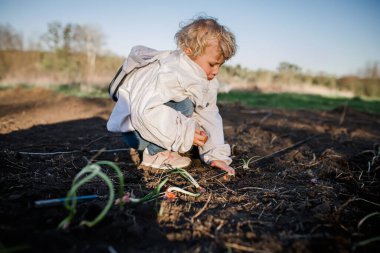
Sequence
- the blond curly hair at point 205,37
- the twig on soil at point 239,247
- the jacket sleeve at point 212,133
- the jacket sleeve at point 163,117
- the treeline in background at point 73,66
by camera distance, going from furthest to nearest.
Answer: the treeline in background at point 73,66 < the jacket sleeve at point 212,133 < the blond curly hair at point 205,37 < the jacket sleeve at point 163,117 < the twig on soil at point 239,247

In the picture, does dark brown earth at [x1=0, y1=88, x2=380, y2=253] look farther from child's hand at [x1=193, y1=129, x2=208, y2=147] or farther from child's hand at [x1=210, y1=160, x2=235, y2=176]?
child's hand at [x1=193, y1=129, x2=208, y2=147]

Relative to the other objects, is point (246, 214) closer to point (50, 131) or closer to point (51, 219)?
point (51, 219)

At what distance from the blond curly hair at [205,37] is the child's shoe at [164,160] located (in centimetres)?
83

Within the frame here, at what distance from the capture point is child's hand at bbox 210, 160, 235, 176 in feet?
7.37

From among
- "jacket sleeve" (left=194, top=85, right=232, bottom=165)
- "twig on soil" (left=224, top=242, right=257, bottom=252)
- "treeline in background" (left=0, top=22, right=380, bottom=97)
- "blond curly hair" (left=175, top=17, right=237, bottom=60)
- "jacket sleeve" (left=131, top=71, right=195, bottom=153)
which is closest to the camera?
"twig on soil" (left=224, top=242, right=257, bottom=252)

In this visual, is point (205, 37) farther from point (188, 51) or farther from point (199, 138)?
point (199, 138)

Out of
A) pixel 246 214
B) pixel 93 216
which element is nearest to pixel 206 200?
pixel 246 214

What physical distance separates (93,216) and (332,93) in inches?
1073

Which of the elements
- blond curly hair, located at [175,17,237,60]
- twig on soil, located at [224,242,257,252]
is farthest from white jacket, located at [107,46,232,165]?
twig on soil, located at [224,242,257,252]

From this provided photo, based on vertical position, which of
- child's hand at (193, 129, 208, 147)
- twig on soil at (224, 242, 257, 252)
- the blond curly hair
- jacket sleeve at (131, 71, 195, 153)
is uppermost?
the blond curly hair

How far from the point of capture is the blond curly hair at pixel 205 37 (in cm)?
224

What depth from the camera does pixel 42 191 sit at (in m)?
1.55

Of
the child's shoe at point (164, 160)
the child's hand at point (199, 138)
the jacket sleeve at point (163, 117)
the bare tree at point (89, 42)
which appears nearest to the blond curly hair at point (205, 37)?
the jacket sleeve at point (163, 117)

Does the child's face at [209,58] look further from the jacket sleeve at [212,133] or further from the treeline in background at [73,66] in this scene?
the treeline in background at [73,66]
